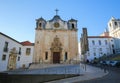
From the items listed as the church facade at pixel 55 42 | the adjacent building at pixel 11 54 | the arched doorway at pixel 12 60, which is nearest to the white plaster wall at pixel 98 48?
the church facade at pixel 55 42

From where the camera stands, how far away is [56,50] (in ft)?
80.3

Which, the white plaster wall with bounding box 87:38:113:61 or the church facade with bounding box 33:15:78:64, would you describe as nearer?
the church facade with bounding box 33:15:78:64

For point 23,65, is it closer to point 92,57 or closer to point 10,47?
point 10,47

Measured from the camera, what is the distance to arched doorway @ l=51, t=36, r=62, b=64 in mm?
24406

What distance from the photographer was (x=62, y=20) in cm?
2645

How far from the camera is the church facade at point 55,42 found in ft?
79.0

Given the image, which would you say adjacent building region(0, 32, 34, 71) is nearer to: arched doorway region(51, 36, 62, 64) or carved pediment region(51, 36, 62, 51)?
arched doorway region(51, 36, 62, 64)

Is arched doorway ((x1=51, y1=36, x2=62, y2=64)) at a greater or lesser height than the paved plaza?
greater

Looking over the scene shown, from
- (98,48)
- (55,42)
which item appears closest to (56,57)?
(55,42)

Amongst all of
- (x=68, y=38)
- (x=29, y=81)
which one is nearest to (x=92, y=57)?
(x=68, y=38)

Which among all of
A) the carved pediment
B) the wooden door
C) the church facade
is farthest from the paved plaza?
the carved pediment

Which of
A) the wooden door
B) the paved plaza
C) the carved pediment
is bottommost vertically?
the paved plaza

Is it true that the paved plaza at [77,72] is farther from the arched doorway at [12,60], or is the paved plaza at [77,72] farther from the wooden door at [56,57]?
the wooden door at [56,57]

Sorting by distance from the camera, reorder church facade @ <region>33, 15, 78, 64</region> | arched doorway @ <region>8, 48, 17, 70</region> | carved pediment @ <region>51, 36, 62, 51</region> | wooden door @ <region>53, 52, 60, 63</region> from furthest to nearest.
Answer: carved pediment @ <region>51, 36, 62, 51</region> → wooden door @ <region>53, 52, 60, 63</region> → church facade @ <region>33, 15, 78, 64</region> → arched doorway @ <region>8, 48, 17, 70</region>
